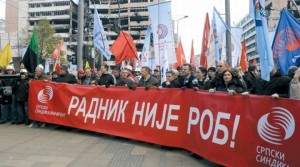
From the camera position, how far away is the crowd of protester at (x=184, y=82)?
664cm

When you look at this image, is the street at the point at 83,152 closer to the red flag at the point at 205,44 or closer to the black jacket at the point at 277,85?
the black jacket at the point at 277,85

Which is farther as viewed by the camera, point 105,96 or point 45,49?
point 45,49

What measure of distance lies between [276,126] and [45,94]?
271 inches

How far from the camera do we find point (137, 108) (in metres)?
8.07

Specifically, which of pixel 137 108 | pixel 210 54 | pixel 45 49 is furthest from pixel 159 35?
pixel 45 49

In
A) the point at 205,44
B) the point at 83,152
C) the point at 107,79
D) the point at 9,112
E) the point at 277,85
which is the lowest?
the point at 83,152

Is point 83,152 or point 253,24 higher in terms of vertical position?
point 253,24

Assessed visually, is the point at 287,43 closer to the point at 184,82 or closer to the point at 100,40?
the point at 184,82

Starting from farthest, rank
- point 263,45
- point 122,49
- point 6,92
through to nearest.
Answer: point 122,49
point 6,92
point 263,45

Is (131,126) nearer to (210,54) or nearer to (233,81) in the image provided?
(233,81)

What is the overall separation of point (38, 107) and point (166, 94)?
4.26 m

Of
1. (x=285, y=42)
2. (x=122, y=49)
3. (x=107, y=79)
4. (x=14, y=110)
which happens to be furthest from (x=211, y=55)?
(x=14, y=110)

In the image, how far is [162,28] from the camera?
12148 millimetres

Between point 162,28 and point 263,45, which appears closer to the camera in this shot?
point 263,45
